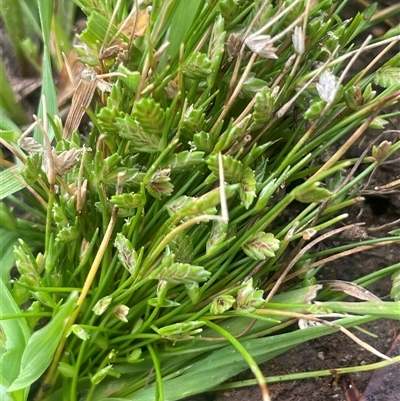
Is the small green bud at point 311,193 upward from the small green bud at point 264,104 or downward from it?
downward

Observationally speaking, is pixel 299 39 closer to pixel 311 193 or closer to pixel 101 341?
pixel 311 193

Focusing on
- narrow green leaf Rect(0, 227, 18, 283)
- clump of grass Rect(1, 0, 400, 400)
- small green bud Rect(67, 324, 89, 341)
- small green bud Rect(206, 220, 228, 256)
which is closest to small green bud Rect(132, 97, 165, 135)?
clump of grass Rect(1, 0, 400, 400)

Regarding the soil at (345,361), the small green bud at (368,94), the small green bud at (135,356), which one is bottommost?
the soil at (345,361)


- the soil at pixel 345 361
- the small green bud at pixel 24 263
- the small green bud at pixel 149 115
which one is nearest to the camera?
the small green bud at pixel 149 115

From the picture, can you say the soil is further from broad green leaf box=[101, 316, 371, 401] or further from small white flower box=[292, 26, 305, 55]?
small white flower box=[292, 26, 305, 55]

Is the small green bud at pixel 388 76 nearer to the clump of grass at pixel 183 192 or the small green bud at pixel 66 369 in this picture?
the clump of grass at pixel 183 192

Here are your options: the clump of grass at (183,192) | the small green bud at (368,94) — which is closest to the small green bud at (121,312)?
the clump of grass at (183,192)

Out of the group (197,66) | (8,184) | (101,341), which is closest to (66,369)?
(101,341)
